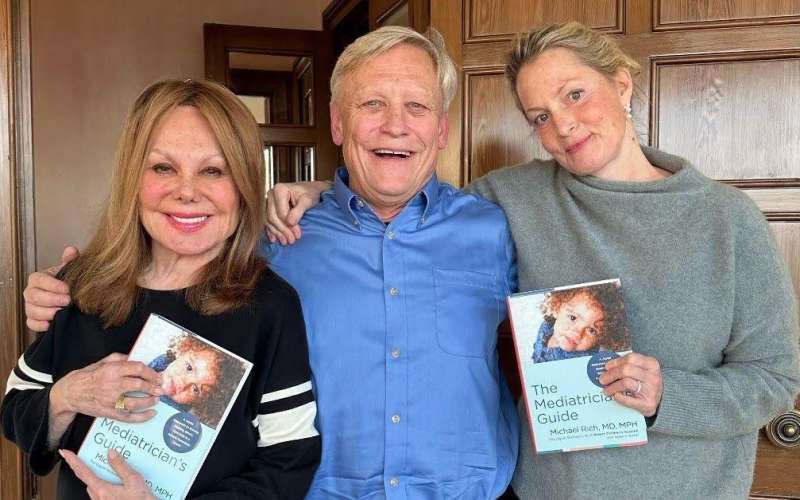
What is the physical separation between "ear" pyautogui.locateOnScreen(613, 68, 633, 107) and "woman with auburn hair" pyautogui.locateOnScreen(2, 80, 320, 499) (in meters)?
0.79

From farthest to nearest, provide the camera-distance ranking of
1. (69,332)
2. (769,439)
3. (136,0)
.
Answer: (136,0), (769,439), (69,332)

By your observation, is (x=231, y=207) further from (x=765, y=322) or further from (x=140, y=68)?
(x=140, y=68)

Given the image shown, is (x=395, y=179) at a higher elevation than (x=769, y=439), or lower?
higher

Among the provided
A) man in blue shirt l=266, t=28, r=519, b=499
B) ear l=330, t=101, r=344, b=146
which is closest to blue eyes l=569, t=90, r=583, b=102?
man in blue shirt l=266, t=28, r=519, b=499

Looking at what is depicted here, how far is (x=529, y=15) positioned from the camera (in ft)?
6.77

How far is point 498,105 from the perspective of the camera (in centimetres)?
209

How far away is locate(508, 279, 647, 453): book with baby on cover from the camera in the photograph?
1300 mm

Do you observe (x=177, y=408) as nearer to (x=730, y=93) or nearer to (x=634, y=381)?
(x=634, y=381)

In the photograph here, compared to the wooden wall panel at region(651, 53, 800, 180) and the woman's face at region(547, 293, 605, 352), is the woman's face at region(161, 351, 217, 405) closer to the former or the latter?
the woman's face at region(547, 293, 605, 352)

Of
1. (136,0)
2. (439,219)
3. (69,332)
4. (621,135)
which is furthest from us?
(136,0)

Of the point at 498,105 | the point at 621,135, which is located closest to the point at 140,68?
the point at 498,105

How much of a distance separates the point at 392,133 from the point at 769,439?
1.41 m

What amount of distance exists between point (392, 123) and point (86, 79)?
10.6 ft

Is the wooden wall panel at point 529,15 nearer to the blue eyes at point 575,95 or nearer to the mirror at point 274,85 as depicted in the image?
the blue eyes at point 575,95
